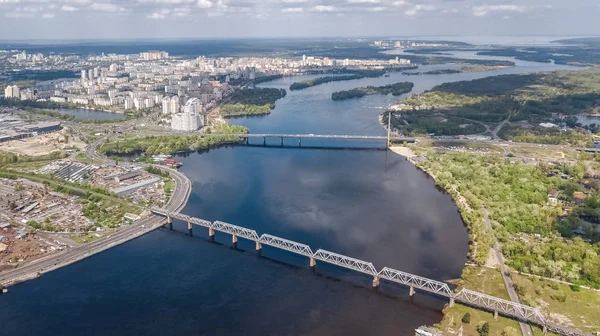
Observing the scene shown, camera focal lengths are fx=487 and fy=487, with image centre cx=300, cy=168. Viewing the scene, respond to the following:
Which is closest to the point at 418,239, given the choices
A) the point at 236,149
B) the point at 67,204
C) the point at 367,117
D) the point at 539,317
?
the point at 539,317

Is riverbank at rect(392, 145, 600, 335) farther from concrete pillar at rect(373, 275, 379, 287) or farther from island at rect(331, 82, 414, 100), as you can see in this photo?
island at rect(331, 82, 414, 100)

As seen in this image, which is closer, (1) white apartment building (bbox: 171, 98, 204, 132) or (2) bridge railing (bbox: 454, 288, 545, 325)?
(2) bridge railing (bbox: 454, 288, 545, 325)

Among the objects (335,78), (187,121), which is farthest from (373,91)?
(187,121)

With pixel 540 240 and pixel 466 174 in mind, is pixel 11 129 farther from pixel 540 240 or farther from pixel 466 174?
pixel 540 240

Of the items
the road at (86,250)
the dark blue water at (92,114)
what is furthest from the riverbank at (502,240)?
the dark blue water at (92,114)

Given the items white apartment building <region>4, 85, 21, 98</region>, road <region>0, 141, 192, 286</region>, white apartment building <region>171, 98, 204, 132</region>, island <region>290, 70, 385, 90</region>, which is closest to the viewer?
road <region>0, 141, 192, 286</region>

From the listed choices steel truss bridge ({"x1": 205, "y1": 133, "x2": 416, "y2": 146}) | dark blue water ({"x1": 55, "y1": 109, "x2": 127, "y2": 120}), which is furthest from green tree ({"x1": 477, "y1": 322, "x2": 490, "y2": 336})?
dark blue water ({"x1": 55, "y1": 109, "x2": 127, "y2": 120})
